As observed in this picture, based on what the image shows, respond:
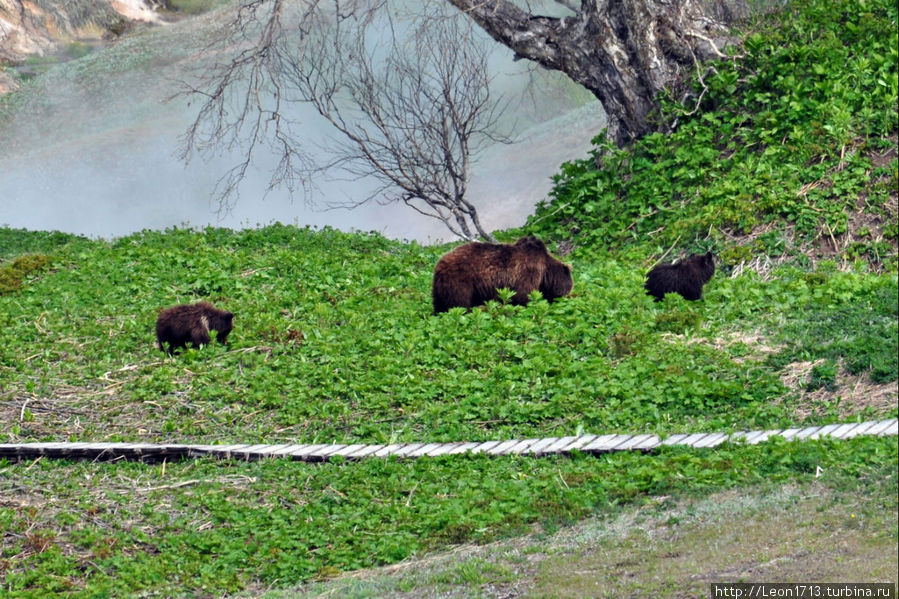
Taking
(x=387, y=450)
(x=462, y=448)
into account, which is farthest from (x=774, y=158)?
→ (x=387, y=450)

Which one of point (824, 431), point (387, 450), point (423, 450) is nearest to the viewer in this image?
point (824, 431)

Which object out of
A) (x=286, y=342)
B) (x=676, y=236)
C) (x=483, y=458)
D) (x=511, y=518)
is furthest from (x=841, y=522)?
(x=676, y=236)

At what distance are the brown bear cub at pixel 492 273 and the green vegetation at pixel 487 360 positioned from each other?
271 mm

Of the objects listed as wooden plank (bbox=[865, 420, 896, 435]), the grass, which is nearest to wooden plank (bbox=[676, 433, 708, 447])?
the grass

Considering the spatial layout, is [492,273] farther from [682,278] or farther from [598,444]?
[598,444]

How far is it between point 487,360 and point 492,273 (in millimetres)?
1767

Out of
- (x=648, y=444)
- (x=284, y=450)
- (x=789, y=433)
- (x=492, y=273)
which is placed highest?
(x=492, y=273)

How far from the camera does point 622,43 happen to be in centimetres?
1802

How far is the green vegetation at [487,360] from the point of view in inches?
329

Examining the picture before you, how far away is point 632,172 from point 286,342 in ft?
23.2

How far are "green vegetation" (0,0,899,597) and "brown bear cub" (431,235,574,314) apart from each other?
27 cm

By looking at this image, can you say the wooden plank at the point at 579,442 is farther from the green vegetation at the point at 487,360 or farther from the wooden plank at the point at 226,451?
the wooden plank at the point at 226,451

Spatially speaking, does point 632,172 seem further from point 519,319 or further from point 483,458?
point 483,458

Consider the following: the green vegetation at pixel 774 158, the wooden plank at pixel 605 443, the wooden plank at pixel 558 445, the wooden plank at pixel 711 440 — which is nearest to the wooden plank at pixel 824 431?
the wooden plank at pixel 711 440
